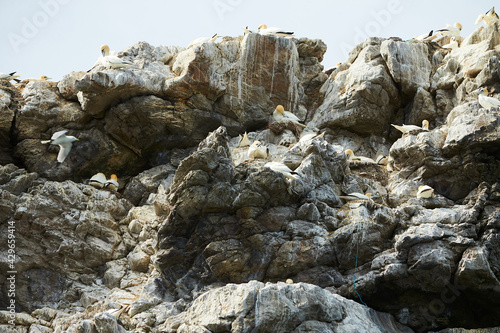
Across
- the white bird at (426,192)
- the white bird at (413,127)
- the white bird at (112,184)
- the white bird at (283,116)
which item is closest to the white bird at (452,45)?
the white bird at (413,127)

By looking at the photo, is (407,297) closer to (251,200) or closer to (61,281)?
(251,200)

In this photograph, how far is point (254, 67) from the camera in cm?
2188

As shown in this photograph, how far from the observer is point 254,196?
15492mm

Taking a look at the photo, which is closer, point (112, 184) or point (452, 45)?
point (112, 184)

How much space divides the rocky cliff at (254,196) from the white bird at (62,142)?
2.89ft

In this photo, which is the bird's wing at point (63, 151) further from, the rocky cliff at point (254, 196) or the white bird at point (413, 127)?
the white bird at point (413, 127)

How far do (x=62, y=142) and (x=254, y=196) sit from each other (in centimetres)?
731

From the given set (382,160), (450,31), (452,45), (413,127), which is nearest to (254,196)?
(382,160)

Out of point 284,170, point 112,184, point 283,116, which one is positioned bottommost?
point 112,184

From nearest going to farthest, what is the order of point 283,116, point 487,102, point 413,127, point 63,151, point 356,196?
point 356,196 < point 487,102 < point 413,127 < point 63,151 < point 283,116

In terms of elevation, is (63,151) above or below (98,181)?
above

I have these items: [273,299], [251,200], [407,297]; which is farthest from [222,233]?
[407,297]

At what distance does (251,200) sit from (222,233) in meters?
1.08

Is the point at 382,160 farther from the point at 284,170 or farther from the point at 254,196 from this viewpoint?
the point at 254,196
